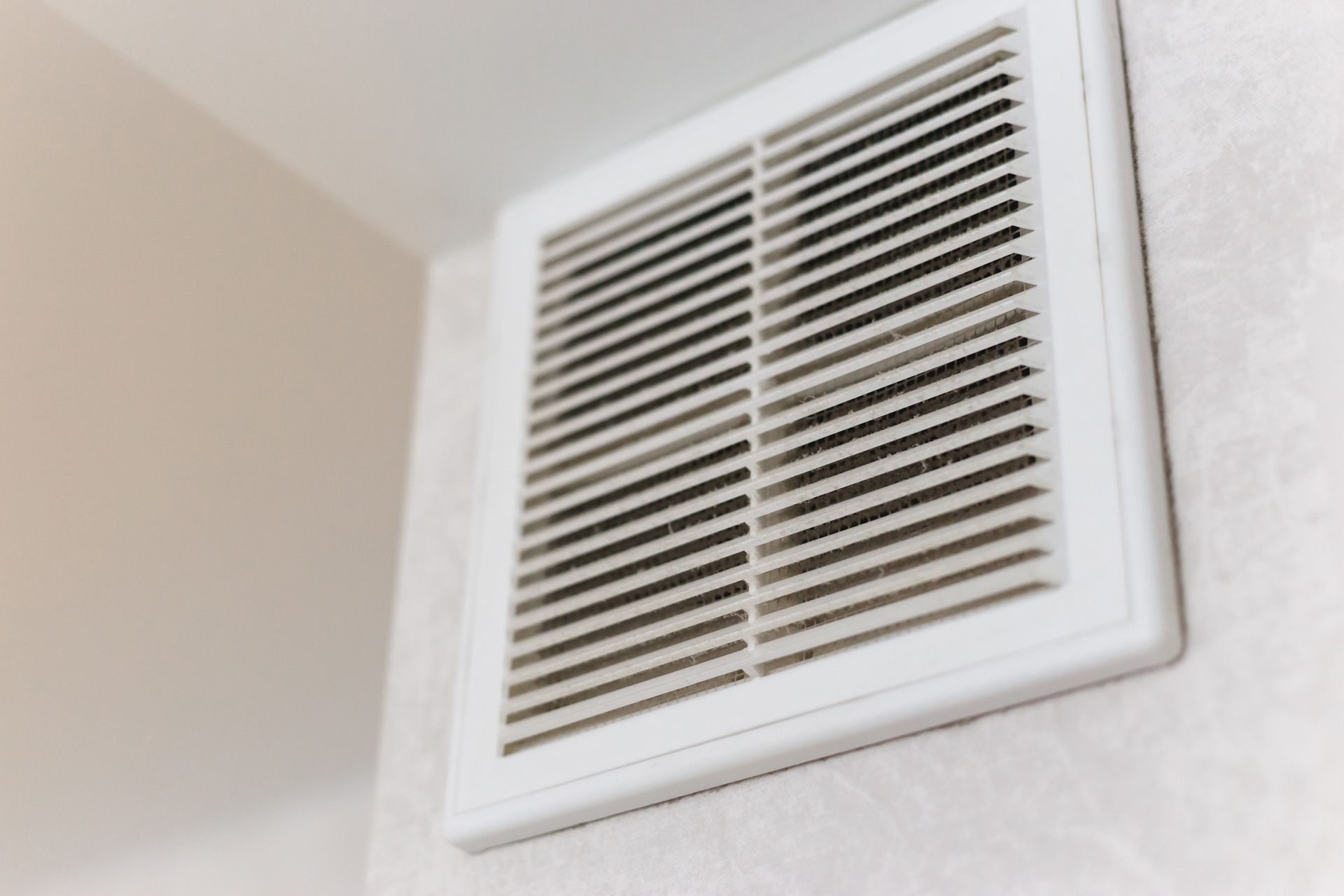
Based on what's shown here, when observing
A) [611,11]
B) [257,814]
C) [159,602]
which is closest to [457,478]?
[611,11]

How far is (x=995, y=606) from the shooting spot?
90cm

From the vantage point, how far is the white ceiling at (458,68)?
1.21 m

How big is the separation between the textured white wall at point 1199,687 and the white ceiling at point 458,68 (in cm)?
33

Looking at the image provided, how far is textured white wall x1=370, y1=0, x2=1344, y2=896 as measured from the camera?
2.62ft

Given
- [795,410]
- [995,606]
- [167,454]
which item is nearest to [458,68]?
[795,410]

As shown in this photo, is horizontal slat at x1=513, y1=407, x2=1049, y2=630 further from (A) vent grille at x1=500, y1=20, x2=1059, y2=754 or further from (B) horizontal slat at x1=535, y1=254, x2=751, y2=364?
(B) horizontal slat at x1=535, y1=254, x2=751, y2=364

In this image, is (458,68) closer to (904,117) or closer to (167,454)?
(904,117)

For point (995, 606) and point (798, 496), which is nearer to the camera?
point (995, 606)

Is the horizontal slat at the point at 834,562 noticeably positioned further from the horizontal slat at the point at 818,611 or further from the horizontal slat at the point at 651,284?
the horizontal slat at the point at 651,284

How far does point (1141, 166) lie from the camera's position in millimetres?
1002

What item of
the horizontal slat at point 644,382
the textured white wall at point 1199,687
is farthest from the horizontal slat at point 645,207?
the textured white wall at point 1199,687

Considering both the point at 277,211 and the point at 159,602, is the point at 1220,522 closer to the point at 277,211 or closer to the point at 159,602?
the point at 277,211

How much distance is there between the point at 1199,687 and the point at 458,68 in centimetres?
82

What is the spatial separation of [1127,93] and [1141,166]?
71 millimetres
